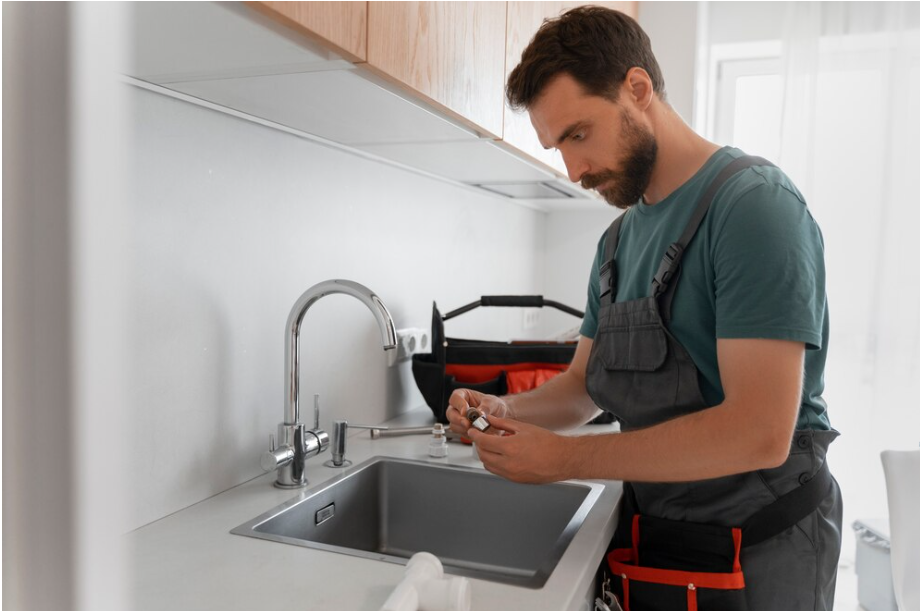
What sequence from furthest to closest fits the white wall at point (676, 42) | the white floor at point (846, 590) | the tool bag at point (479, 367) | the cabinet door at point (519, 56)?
the white wall at point (676, 42) < the white floor at point (846, 590) < the tool bag at point (479, 367) < the cabinet door at point (519, 56)

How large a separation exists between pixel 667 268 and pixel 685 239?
0.15 feet

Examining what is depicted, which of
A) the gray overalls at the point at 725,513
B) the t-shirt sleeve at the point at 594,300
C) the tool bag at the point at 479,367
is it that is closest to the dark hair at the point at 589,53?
the gray overalls at the point at 725,513

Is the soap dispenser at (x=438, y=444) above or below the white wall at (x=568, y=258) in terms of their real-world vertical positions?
below

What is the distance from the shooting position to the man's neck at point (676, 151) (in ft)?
3.46

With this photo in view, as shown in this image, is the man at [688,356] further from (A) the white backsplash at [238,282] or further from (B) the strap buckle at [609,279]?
(A) the white backsplash at [238,282]

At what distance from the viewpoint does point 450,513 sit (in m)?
1.31

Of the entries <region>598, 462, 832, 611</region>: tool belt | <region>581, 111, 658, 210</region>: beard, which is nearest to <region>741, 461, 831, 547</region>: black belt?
<region>598, 462, 832, 611</region>: tool belt

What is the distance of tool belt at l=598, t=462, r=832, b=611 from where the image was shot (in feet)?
3.15

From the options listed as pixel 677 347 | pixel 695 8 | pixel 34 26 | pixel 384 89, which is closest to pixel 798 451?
pixel 677 347

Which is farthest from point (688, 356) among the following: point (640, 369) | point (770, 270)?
point (770, 270)

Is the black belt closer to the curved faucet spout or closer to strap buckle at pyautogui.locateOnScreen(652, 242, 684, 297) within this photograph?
strap buckle at pyautogui.locateOnScreen(652, 242, 684, 297)

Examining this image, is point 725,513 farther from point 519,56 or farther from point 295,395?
point 519,56

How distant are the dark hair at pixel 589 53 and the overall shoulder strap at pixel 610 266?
25 cm

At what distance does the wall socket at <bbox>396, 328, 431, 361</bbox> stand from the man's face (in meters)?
0.75
